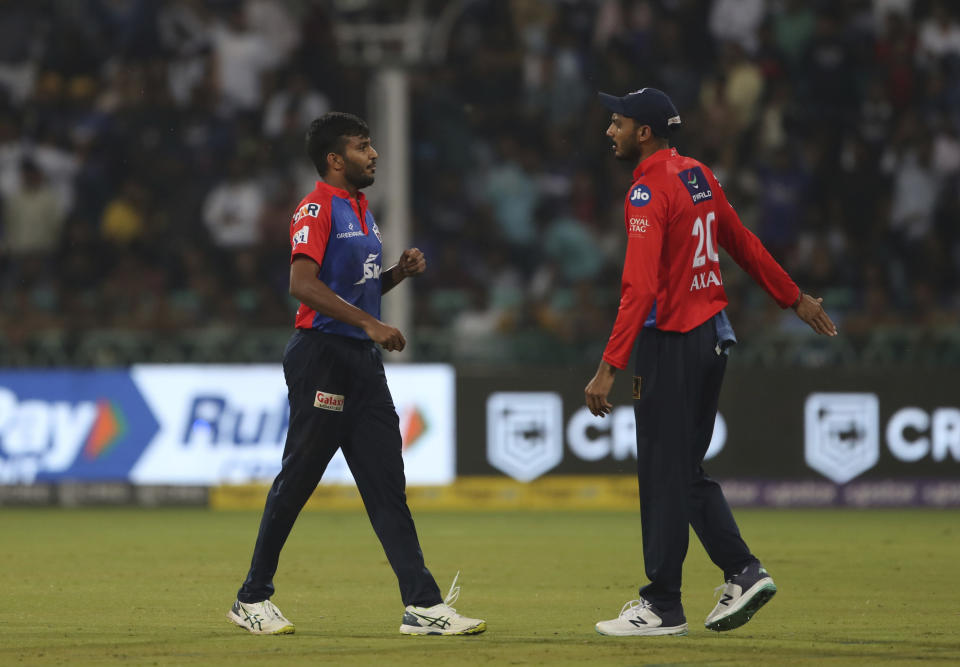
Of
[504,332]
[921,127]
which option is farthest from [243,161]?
[921,127]

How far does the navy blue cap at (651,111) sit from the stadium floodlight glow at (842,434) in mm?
8342

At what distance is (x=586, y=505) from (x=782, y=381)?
226 cm

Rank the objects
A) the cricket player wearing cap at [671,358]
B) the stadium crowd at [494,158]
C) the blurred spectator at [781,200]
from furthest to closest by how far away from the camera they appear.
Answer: the blurred spectator at [781,200], the stadium crowd at [494,158], the cricket player wearing cap at [671,358]

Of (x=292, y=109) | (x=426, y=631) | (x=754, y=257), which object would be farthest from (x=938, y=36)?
(x=426, y=631)

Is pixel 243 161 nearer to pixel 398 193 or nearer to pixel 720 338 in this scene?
pixel 398 193

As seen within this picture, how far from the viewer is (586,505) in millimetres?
15953

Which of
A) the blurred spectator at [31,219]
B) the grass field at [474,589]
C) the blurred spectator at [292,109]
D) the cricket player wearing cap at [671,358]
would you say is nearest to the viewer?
the grass field at [474,589]

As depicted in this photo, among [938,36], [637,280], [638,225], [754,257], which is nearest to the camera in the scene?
[637,280]

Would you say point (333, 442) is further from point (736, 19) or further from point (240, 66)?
point (736, 19)

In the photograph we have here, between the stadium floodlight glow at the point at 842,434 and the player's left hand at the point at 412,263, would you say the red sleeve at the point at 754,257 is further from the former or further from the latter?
the stadium floodlight glow at the point at 842,434

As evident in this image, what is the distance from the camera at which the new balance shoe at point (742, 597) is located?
771 centimetres

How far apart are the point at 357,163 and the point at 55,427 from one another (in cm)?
948

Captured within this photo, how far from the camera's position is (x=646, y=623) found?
775 centimetres

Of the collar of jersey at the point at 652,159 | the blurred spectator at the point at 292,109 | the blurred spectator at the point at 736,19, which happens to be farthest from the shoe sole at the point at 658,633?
the blurred spectator at the point at 736,19
